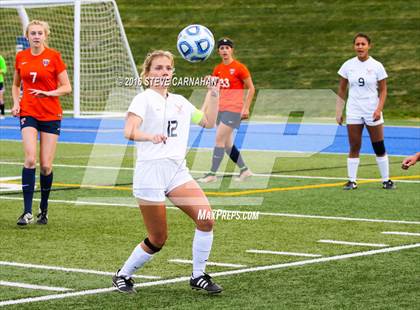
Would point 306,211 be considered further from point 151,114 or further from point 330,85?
point 330,85

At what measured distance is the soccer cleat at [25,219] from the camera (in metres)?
12.9

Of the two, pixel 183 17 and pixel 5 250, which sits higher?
pixel 5 250

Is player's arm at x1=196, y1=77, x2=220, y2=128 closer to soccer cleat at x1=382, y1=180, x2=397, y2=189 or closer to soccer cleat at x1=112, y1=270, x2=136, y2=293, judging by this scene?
soccer cleat at x1=112, y1=270, x2=136, y2=293

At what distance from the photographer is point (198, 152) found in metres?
24.3

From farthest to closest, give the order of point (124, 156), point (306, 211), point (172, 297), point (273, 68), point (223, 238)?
point (273, 68) < point (124, 156) < point (306, 211) < point (223, 238) < point (172, 297)

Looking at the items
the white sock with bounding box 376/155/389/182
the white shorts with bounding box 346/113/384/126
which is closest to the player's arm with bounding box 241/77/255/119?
the white shorts with bounding box 346/113/384/126

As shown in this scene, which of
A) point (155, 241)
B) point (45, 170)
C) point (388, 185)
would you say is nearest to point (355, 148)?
point (388, 185)

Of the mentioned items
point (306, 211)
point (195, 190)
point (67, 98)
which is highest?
point (195, 190)

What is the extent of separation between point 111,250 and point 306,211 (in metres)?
3.81

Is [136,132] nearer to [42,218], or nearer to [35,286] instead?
[35,286]

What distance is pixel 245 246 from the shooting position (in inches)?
447

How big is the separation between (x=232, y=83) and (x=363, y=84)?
2.24 m

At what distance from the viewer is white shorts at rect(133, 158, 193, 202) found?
8734 mm

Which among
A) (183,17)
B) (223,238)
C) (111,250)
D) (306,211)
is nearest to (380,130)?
(306,211)
